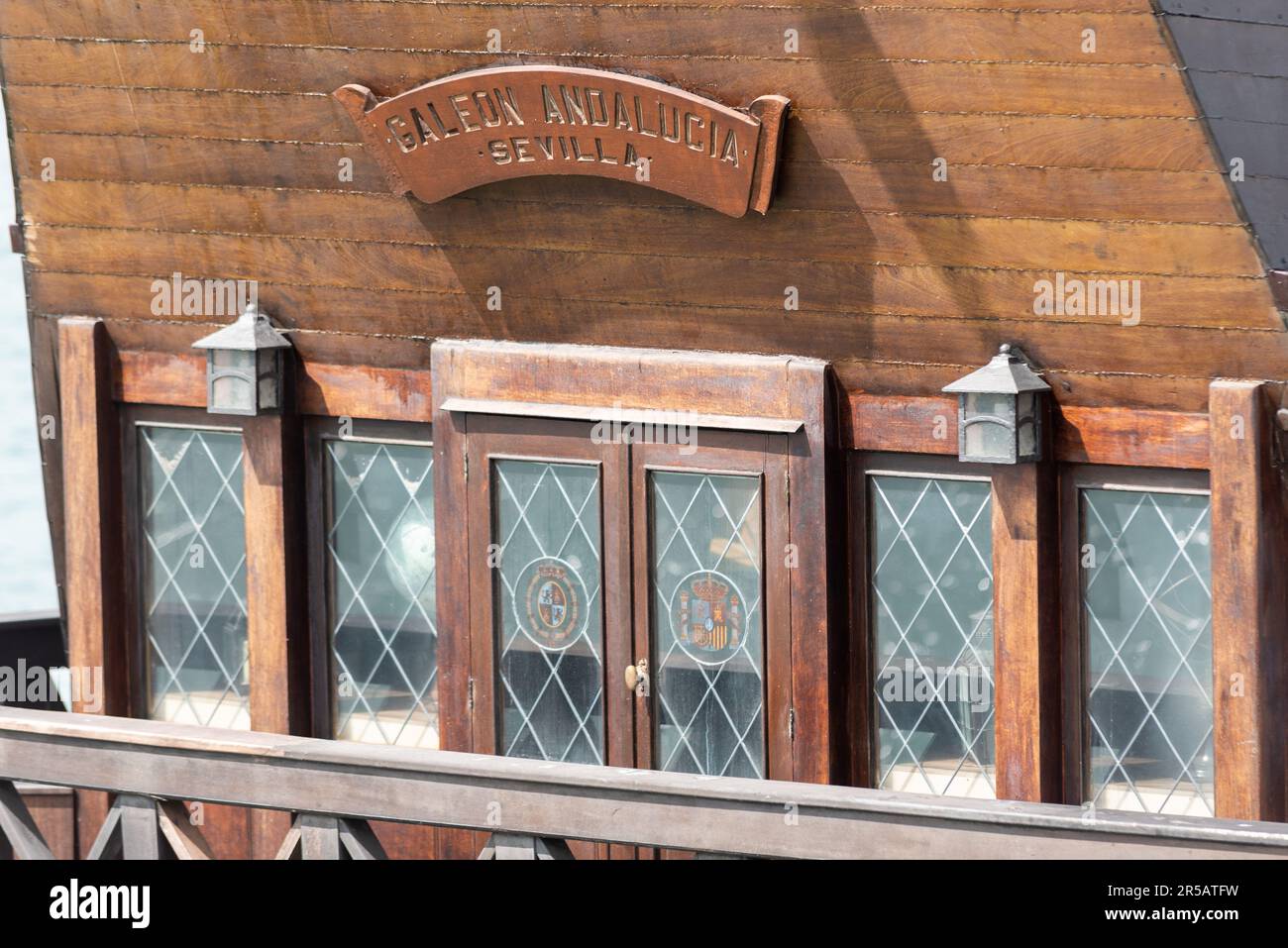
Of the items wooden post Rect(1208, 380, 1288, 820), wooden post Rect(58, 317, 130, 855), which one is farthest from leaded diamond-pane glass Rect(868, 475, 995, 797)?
wooden post Rect(58, 317, 130, 855)

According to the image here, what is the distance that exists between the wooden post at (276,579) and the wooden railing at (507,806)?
1.65 meters

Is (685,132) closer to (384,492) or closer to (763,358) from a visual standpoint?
(763,358)

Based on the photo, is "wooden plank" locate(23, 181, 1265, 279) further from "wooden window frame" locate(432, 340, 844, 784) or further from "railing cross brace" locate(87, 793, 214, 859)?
"railing cross brace" locate(87, 793, 214, 859)

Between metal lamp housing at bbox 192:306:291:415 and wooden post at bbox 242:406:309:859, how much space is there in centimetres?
12

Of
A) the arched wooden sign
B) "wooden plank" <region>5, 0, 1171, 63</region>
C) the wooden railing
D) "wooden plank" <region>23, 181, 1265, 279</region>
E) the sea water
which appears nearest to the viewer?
the wooden railing

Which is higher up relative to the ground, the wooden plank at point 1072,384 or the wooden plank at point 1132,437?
the wooden plank at point 1072,384

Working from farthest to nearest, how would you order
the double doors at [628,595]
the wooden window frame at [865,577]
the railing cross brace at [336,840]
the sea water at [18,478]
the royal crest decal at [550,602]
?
1. the sea water at [18,478]
2. the royal crest decal at [550,602]
3. the double doors at [628,595]
4. the wooden window frame at [865,577]
5. the railing cross brace at [336,840]

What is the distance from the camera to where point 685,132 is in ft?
21.8

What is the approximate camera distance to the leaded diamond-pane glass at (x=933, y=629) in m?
6.88

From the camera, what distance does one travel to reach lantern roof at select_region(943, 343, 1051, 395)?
6453 mm

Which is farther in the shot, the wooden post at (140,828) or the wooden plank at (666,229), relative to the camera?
the wooden plank at (666,229)

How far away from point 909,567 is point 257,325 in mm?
2380

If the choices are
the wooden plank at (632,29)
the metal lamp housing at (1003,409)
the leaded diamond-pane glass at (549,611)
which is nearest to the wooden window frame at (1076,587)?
the metal lamp housing at (1003,409)

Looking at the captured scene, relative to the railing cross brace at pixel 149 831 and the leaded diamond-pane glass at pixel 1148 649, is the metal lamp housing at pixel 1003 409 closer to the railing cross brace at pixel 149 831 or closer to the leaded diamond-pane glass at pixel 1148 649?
the leaded diamond-pane glass at pixel 1148 649
